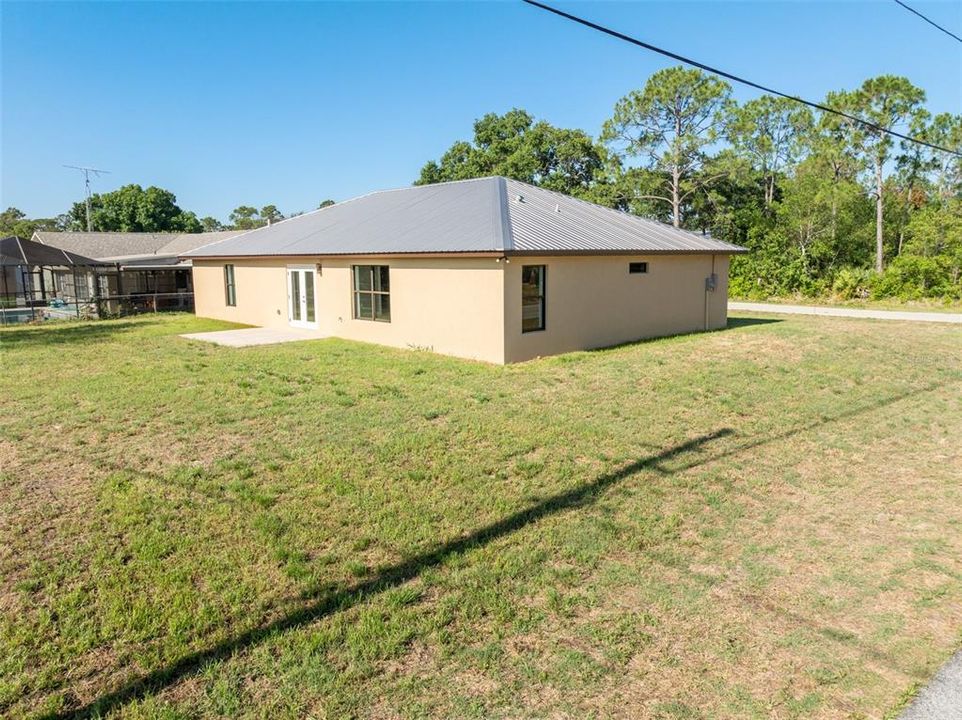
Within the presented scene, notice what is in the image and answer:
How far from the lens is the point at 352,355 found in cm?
1287

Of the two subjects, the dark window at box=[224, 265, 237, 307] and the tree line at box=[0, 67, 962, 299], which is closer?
the dark window at box=[224, 265, 237, 307]

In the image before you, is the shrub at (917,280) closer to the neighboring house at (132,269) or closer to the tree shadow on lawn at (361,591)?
the tree shadow on lawn at (361,591)

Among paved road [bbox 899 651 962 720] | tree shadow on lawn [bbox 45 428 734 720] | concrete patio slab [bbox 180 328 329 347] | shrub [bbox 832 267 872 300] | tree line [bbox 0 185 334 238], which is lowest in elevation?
paved road [bbox 899 651 962 720]

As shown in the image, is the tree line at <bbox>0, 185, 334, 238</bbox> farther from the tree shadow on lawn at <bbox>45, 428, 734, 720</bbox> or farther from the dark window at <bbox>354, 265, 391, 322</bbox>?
the tree shadow on lawn at <bbox>45, 428, 734, 720</bbox>

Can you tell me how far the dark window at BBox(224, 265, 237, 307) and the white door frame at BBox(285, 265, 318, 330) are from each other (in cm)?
355

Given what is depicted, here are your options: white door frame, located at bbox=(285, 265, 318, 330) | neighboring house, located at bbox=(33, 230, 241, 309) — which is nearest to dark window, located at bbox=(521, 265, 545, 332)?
white door frame, located at bbox=(285, 265, 318, 330)

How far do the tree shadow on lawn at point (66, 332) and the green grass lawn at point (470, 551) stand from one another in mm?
6275

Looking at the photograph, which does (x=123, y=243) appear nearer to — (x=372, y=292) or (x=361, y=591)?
(x=372, y=292)

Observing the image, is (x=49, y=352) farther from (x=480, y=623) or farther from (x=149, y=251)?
(x=149, y=251)

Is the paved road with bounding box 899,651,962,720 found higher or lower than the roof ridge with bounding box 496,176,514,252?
lower

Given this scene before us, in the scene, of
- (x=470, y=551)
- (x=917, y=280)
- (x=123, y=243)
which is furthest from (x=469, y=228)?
(x=123, y=243)

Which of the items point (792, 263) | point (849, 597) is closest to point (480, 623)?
point (849, 597)

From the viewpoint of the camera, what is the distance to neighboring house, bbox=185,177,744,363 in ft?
41.0

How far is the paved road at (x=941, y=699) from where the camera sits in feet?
10.6
